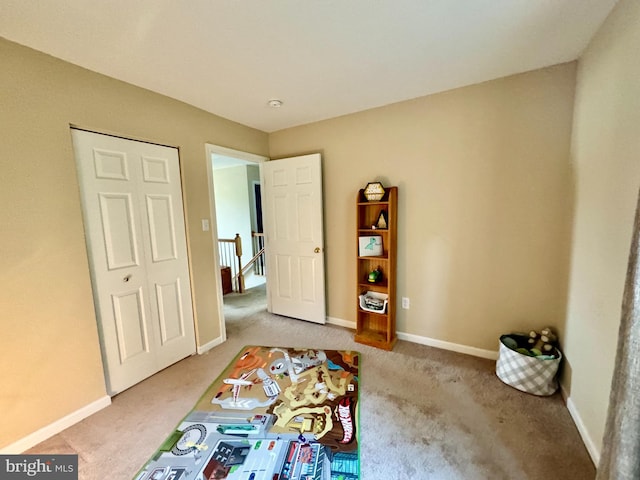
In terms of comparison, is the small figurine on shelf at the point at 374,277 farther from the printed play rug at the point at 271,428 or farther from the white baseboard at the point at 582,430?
the white baseboard at the point at 582,430

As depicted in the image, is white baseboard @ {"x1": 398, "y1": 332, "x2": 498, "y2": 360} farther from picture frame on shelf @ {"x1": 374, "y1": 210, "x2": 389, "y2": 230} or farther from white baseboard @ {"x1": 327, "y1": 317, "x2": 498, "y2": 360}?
picture frame on shelf @ {"x1": 374, "y1": 210, "x2": 389, "y2": 230}

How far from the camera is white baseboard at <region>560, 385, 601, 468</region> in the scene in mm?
1351

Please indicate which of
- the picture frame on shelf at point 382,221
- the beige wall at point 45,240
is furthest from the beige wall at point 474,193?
the beige wall at point 45,240

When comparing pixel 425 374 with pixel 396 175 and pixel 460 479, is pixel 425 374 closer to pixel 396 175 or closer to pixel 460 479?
pixel 460 479

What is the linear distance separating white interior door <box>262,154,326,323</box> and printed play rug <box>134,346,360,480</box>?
3.11 ft

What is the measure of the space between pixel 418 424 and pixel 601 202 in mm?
1669

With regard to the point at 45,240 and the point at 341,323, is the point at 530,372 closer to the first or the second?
the point at 341,323

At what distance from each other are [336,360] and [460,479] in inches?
47.0

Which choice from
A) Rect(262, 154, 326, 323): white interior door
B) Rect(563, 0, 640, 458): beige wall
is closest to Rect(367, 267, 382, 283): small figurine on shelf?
Rect(262, 154, 326, 323): white interior door

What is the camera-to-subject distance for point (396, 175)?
256 cm

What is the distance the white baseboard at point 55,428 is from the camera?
58.6 inches

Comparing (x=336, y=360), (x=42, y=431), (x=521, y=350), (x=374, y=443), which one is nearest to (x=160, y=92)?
(x=42, y=431)

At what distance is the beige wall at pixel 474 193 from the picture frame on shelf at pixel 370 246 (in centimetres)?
22

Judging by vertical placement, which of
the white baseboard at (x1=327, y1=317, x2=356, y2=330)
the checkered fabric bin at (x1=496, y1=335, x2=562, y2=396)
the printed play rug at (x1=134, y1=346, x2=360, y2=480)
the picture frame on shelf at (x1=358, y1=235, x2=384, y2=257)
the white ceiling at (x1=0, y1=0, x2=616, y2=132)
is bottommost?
the printed play rug at (x1=134, y1=346, x2=360, y2=480)
